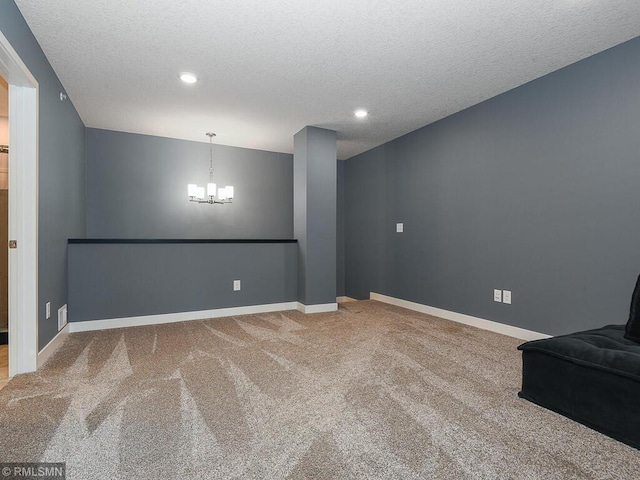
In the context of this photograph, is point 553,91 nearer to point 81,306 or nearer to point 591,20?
point 591,20

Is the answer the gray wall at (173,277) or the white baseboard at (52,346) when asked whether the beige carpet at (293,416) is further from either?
the gray wall at (173,277)

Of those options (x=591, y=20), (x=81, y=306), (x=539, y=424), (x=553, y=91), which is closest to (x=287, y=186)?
(x=81, y=306)

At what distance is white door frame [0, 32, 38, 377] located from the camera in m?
2.34

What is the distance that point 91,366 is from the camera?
2516 millimetres

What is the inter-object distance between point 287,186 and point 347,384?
4210mm

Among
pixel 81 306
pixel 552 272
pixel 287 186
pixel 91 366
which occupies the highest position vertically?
pixel 287 186

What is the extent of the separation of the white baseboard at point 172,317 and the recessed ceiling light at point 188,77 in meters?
2.50

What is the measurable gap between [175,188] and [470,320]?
14.2 ft

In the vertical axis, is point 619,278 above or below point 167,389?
above

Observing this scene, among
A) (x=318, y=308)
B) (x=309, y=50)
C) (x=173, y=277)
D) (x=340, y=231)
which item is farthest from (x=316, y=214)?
(x=309, y=50)

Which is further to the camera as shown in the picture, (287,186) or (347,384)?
(287,186)

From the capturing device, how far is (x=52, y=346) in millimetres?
2846

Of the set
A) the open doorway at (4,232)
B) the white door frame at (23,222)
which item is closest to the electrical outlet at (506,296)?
the white door frame at (23,222)

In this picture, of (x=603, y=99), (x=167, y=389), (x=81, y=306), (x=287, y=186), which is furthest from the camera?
(x=287, y=186)
